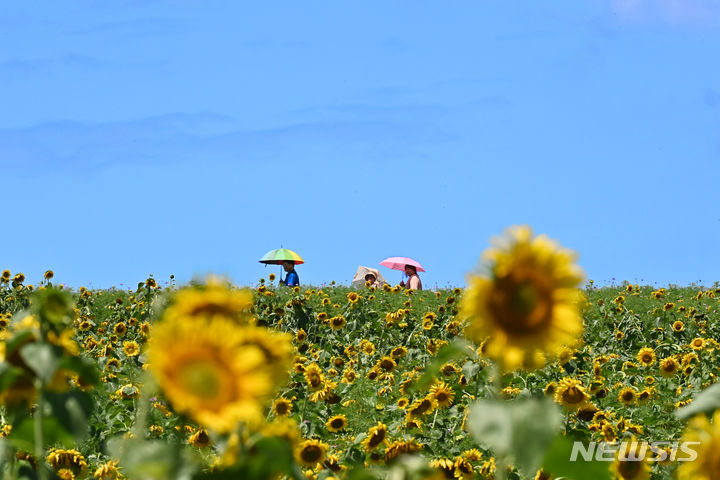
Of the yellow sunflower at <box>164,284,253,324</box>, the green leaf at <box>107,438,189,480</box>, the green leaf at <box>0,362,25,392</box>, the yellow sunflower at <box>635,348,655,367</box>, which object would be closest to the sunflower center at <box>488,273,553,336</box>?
the yellow sunflower at <box>164,284,253,324</box>

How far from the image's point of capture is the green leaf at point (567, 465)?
2123 mm

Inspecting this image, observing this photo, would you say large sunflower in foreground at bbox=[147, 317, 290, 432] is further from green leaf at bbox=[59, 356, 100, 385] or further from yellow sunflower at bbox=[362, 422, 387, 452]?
yellow sunflower at bbox=[362, 422, 387, 452]

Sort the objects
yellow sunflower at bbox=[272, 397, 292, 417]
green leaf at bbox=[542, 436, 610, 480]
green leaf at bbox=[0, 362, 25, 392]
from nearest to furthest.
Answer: green leaf at bbox=[542, 436, 610, 480] < green leaf at bbox=[0, 362, 25, 392] < yellow sunflower at bbox=[272, 397, 292, 417]

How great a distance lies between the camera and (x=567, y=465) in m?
2.18

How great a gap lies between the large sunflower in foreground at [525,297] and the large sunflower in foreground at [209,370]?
0.59 metres

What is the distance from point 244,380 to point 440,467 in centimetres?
258

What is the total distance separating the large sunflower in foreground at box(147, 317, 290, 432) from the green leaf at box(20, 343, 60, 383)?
0.45 metres

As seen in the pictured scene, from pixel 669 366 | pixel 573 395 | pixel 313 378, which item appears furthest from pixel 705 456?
A: pixel 669 366

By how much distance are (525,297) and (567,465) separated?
0.43 metres

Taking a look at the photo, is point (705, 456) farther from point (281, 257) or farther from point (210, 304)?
point (281, 257)

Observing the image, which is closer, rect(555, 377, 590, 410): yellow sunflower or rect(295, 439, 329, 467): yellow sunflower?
rect(295, 439, 329, 467): yellow sunflower

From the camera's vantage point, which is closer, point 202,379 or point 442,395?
point 202,379

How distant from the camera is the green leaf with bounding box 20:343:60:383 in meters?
2.15

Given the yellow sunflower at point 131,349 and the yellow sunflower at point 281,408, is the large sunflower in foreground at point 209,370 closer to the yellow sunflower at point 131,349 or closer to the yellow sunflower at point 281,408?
the yellow sunflower at point 281,408
